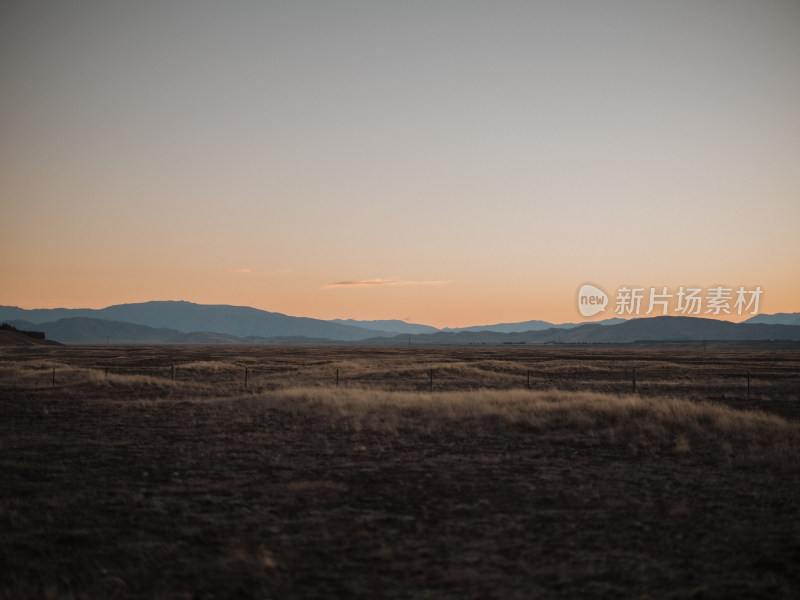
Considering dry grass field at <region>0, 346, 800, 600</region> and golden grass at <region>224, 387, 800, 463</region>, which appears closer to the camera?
dry grass field at <region>0, 346, 800, 600</region>

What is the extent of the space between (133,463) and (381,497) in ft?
22.0

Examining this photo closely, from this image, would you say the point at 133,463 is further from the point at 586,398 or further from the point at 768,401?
the point at 768,401

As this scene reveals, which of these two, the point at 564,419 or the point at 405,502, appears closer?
the point at 405,502

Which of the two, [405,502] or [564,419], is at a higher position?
[564,419]

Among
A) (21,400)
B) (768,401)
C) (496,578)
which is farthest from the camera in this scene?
(768,401)

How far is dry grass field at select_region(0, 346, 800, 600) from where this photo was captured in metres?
7.00

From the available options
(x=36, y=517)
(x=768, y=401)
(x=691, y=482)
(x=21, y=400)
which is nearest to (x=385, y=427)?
(x=691, y=482)

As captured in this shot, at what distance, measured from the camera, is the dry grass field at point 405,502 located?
700cm

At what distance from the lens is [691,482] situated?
11.8 meters

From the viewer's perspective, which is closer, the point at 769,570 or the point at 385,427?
the point at 769,570

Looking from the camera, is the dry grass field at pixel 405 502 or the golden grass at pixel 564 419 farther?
the golden grass at pixel 564 419

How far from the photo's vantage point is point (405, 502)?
34.1 ft

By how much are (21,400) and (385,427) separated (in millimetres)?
18685

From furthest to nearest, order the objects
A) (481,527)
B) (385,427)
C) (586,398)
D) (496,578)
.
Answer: (586,398) → (385,427) → (481,527) → (496,578)
